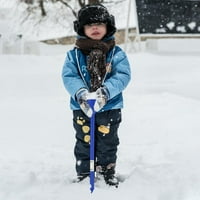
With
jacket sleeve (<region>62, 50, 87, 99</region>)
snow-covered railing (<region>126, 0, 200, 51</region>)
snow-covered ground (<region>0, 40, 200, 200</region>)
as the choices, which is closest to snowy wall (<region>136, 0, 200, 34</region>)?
snow-covered railing (<region>126, 0, 200, 51</region>)

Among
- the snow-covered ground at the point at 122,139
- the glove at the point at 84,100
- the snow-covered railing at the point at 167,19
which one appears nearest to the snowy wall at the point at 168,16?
the snow-covered railing at the point at 167,19

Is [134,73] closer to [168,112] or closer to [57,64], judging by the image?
[57,64]

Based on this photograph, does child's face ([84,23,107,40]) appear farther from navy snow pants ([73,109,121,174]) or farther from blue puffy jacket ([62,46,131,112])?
navy snow pants ([73,109,121,174])

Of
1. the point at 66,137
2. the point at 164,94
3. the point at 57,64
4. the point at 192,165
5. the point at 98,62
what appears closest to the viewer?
the point at 98,62

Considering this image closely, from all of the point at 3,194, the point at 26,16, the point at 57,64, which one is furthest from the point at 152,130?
the point at 26,16

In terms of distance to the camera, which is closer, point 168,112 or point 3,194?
point 3,194

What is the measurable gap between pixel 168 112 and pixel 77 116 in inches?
107

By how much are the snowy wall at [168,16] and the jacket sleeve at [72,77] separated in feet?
28.4

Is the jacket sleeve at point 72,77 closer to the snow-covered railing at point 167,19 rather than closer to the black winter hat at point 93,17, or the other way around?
the black winter hat at point 93,17

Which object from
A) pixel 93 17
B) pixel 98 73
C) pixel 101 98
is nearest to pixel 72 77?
pixel 98 73

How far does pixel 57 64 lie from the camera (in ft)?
33.8

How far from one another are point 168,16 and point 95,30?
9113mm

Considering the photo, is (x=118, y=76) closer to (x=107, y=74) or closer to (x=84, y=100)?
(x=107, y=74)

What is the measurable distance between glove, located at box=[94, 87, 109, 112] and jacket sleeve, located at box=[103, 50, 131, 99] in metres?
0.04
